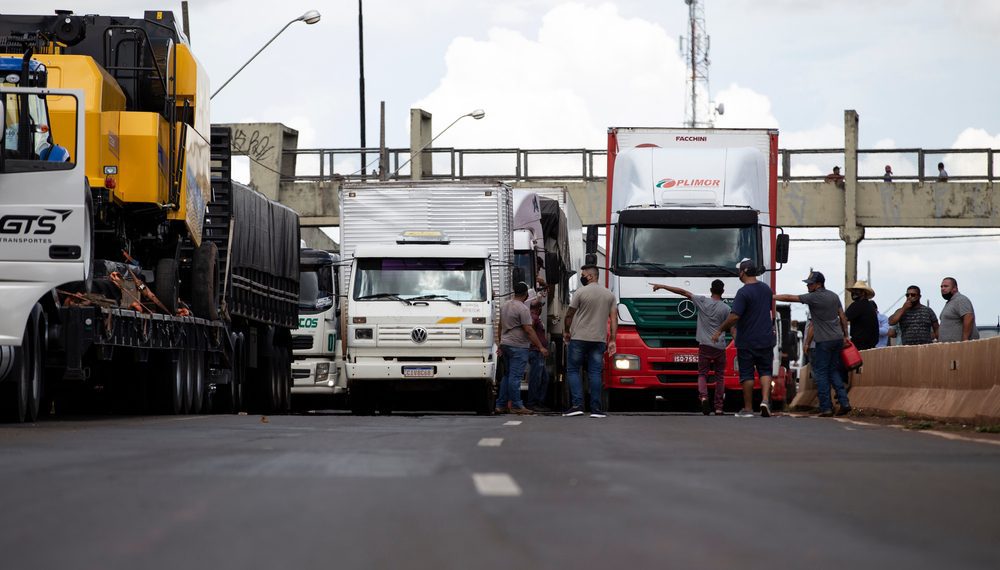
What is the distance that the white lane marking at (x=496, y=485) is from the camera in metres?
7.72

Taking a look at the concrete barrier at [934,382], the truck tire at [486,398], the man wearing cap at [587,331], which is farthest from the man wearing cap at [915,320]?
the truck tire at [486,398]

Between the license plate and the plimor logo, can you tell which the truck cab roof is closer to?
the license plate

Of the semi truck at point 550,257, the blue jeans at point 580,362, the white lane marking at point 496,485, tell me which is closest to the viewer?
the white lane marking at point 496,485

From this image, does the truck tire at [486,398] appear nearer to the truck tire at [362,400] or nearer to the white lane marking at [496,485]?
the truck tire at [362,400]

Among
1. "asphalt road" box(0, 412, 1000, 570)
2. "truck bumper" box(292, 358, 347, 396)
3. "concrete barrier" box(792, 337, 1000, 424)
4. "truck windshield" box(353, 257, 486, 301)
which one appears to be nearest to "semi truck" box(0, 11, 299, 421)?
"truck windshield" box(353, 257, 486, 301)

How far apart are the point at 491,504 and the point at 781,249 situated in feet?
63.3

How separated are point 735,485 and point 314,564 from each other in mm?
3414

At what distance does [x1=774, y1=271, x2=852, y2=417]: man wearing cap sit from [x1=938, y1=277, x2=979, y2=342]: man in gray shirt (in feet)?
5.07

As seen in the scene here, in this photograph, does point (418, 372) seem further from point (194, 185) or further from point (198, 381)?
point (194, 185)

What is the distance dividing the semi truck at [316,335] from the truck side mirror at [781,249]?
764 cm

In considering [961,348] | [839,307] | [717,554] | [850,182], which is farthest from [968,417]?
[850,182]

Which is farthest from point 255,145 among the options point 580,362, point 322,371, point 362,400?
point 580,362

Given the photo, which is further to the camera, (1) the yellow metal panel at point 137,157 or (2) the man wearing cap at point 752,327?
(2) the man wearing cap at point 752,327

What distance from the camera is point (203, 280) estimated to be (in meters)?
22.3
